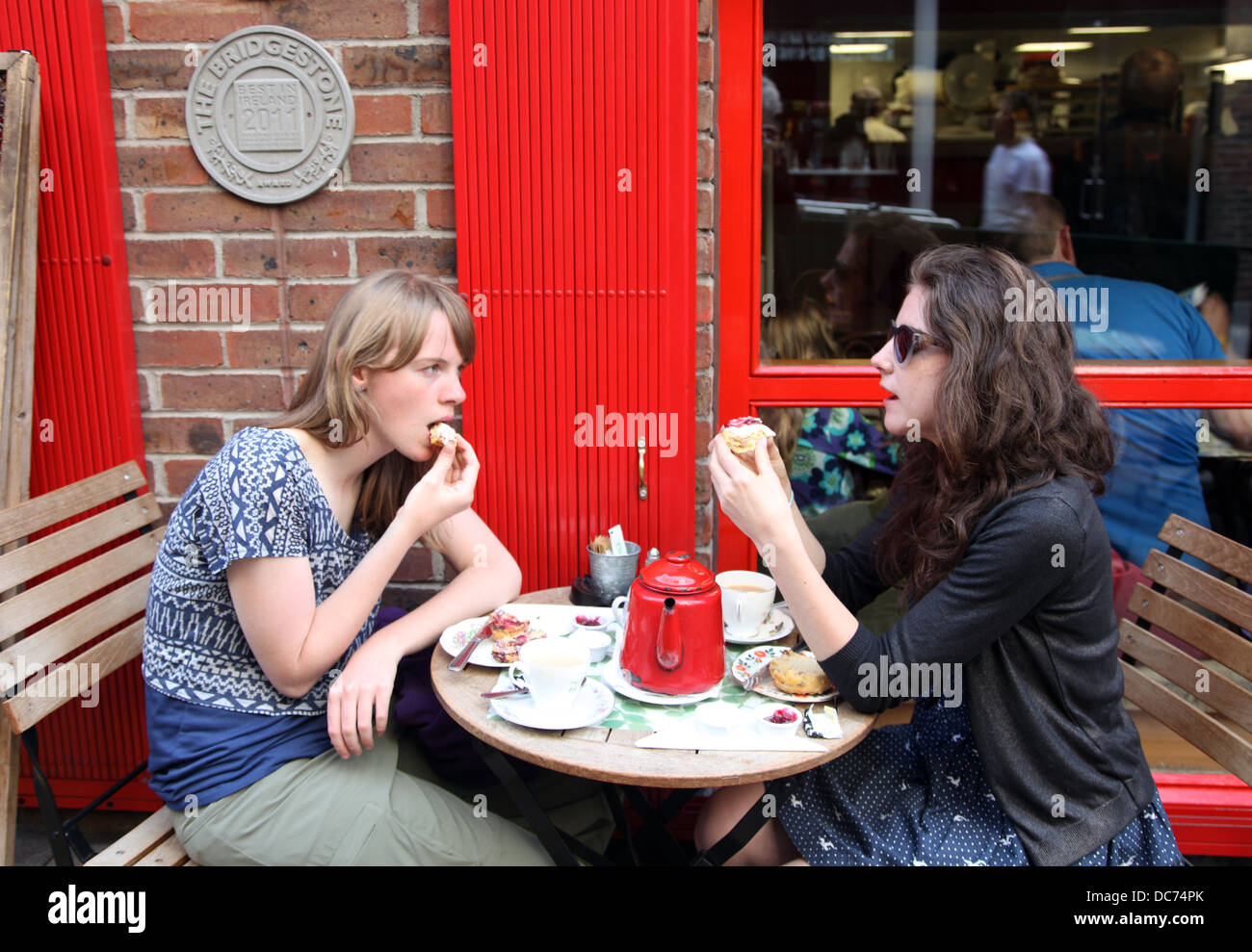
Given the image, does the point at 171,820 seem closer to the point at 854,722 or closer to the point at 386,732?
the point at 386,732

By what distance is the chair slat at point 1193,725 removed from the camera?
2053mm

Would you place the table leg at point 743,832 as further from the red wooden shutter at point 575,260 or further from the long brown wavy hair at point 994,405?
the red wooden shutter at point 575,260

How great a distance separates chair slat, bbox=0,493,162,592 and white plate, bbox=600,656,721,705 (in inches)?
52.6

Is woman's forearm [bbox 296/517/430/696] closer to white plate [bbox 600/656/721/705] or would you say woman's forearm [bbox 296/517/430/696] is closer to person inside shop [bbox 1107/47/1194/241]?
white plate [bbox 600/656/721/705]

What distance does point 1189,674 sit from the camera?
87.4 inches

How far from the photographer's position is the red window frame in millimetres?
2547

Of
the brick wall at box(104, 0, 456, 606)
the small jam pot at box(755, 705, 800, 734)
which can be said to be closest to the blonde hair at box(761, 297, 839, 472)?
the brick wall at box(104, 0, 456, 606)

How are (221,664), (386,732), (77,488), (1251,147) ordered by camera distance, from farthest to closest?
(1251,147) → (77,488) → (386,732) → (221,664)

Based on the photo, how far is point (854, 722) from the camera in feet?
5.82

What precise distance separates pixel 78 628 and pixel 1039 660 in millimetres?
2159
